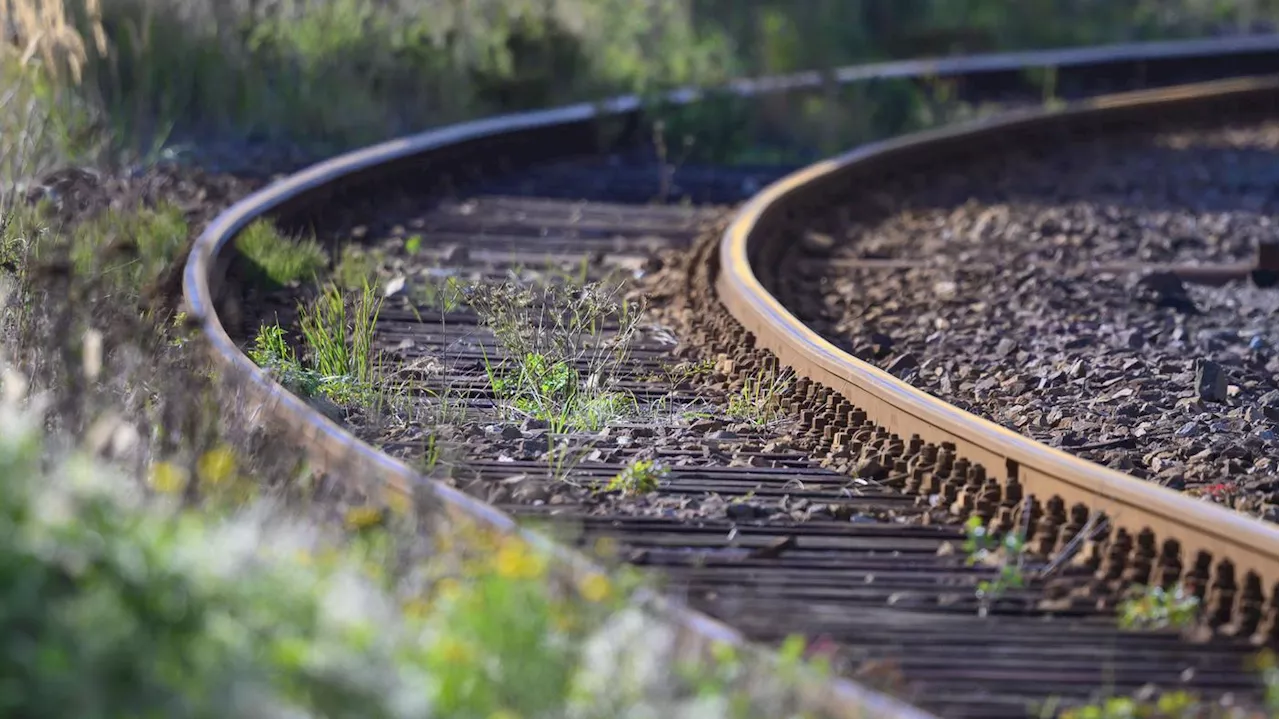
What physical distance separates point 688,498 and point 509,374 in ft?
5.33

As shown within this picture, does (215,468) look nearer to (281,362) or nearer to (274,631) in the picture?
(274,631)

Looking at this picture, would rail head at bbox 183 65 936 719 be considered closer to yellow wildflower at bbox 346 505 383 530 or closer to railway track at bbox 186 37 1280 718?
railway track at bbox 186 37 1280 718

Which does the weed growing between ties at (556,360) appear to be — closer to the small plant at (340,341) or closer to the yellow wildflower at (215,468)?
the small plant at (340,341)

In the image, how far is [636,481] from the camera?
17.5 ft

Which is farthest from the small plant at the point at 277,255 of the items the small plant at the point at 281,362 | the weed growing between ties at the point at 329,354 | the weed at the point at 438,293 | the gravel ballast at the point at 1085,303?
the gravel ballast at the point at 1085,303

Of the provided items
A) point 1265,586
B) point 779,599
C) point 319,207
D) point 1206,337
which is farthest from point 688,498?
point 319,207

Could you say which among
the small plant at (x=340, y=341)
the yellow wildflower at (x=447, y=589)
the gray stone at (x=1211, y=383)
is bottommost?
the gray stone at (x=1211, y=383)

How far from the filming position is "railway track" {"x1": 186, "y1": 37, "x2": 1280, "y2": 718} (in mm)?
4125

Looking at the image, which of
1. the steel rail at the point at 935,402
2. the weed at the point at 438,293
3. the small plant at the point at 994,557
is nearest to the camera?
the steel rail at the point at 935,402

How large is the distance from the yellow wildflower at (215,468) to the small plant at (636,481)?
48.1 inches

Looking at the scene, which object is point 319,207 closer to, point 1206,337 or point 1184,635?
point 1206,337

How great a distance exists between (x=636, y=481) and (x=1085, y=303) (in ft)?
12.6

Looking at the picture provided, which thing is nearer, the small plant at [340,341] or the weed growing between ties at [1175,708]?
the weed growing between ties at [1175,708]

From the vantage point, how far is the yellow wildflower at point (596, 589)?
3393 millimetres
